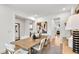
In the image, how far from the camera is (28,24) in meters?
1.69

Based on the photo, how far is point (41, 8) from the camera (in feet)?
5.06

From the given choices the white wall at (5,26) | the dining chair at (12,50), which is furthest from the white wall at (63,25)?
the white wall at (5,26)

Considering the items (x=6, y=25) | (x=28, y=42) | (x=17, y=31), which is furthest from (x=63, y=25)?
(x=6, y=25)

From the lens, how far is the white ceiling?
1.47 meters

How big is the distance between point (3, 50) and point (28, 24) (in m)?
0.58

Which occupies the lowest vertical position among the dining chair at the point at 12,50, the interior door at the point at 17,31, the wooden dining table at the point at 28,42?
the dining chair at the point at 12,50

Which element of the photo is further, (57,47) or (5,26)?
(57,47)

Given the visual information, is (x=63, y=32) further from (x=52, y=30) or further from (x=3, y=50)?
(x=3, y=50)

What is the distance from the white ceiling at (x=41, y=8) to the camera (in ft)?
4.83

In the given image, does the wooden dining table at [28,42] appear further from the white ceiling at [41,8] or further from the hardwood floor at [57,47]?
the white ceiling at [41,8]

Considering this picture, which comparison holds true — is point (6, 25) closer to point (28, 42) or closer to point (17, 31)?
point (17, 31)

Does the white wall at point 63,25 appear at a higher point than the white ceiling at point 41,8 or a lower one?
lower

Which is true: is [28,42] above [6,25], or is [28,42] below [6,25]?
below

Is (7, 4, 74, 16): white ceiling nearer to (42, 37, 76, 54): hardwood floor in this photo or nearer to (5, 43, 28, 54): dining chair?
(42, 37, 76, 54): hardwood floor
